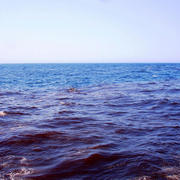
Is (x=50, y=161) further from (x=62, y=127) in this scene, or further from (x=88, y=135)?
(x=62, y=127)

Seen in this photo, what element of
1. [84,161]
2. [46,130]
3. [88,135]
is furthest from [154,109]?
[84,161]

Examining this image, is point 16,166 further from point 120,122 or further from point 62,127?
point 120,122

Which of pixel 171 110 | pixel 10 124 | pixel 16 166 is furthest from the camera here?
pixel 171 110

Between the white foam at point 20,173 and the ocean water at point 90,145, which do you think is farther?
the ocean water at point 90,145

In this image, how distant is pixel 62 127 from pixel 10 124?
7.87 ft

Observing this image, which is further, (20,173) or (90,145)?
(90,145)

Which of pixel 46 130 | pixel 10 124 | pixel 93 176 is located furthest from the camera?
pixel 10 124

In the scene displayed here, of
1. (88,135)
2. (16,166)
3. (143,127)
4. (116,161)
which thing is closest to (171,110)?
(143,127)

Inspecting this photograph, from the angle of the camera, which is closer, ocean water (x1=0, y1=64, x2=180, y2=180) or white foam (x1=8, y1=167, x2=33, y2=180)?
white foam (x1=8, y1=167, x2=33, y2=180)

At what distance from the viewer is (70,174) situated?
445 centimetres

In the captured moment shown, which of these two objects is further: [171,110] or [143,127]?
[171,110]

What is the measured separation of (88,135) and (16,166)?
9.13 ft

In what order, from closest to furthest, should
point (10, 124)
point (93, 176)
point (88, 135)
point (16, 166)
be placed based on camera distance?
point (93, 176), point (16, 166), point (88, 135), point (10, 124)

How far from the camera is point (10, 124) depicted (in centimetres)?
834
